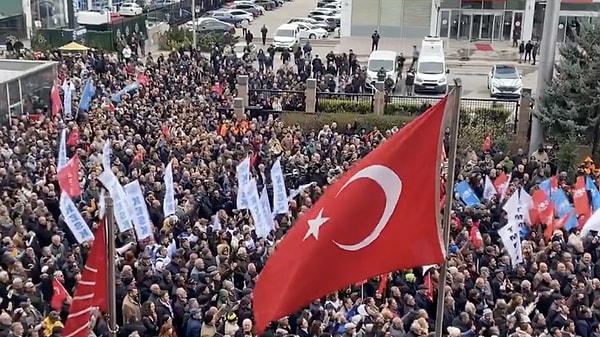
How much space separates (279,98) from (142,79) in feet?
14.1

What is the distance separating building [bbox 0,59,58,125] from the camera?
2283 centimetres

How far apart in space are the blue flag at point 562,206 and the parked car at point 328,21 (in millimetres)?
37702

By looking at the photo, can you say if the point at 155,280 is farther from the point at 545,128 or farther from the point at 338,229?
the point at 545,128

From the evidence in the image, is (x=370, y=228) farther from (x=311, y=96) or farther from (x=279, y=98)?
(x=279, y=98)

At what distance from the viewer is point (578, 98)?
21812mm

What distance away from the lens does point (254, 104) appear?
87.2ft

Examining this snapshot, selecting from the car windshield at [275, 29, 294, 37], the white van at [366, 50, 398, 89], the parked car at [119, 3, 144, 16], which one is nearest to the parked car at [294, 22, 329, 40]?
the car windshield at [275, 29, 294, 37]

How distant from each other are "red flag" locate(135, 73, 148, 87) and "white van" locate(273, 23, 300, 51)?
53.8 feet

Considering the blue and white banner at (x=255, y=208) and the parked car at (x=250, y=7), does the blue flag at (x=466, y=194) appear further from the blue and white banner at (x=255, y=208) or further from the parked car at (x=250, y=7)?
the parked car at (x=250, y=7)

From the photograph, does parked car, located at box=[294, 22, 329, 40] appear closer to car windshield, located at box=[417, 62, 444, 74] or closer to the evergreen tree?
car windshield, located at box=[417, 62, 444, 74]

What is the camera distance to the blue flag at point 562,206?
14570 millimetres

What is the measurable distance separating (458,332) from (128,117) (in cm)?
1358

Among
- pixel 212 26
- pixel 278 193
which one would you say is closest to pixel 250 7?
pixel 212 26

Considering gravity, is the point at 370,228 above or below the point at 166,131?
above
